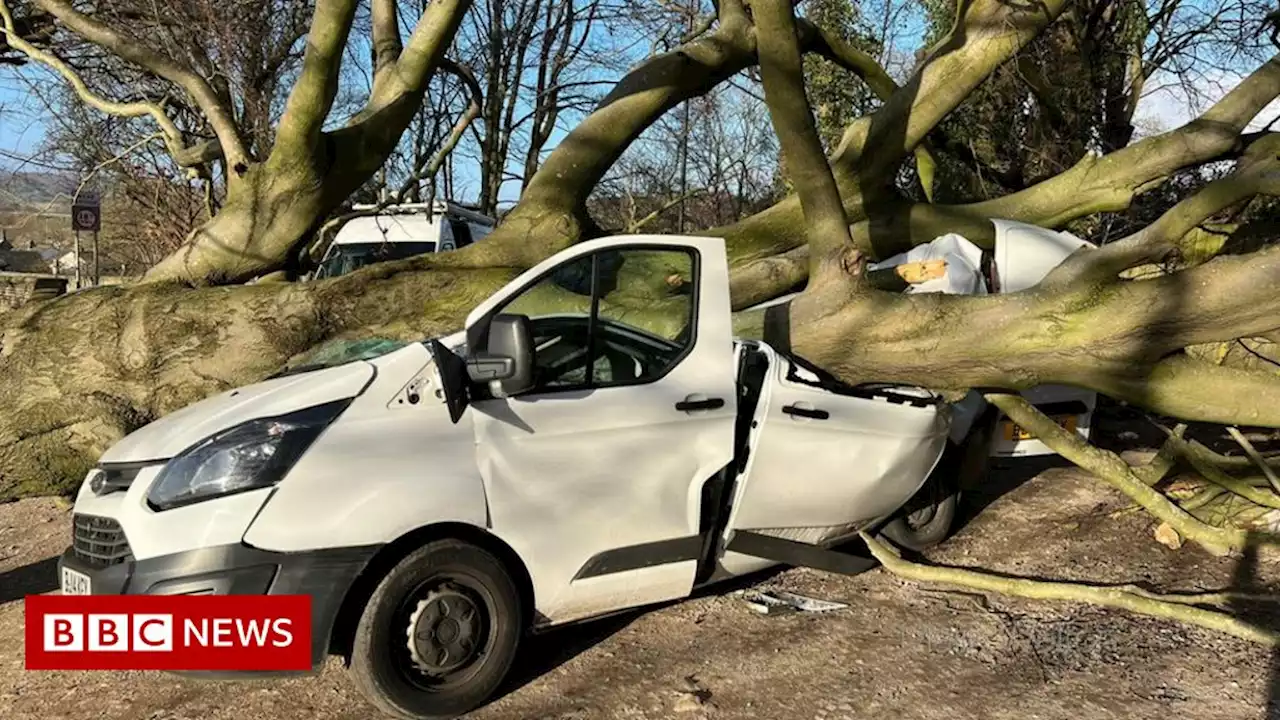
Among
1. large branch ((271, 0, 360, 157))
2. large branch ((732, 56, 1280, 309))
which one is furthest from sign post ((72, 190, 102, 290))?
large branch ((732, 56, 1280, 309))

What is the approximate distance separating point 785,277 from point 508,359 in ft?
11.0

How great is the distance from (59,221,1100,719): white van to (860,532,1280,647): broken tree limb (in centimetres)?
94

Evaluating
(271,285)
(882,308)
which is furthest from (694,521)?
(271,285)

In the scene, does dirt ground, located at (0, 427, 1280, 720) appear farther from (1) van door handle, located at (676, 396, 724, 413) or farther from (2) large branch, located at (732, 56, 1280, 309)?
(2) large branch, located at (732, 56, 1280, 309)

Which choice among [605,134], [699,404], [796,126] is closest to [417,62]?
[605,134]

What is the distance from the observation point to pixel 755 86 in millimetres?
18234

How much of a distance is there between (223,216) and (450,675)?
4335 mm

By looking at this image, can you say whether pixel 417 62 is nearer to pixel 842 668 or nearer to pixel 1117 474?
pixel 842 668

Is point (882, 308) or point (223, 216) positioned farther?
point (223, 216)

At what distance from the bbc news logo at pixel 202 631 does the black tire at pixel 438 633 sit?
0.26 m

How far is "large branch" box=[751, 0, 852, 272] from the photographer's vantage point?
5.86 meters

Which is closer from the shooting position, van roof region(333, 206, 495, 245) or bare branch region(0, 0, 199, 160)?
bare branch region(0, 0, 199, 160)

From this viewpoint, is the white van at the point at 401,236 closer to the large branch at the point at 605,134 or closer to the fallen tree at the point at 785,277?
the fallen tree at the point at 785,277

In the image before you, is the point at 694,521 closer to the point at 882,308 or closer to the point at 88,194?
the point at 882,308
